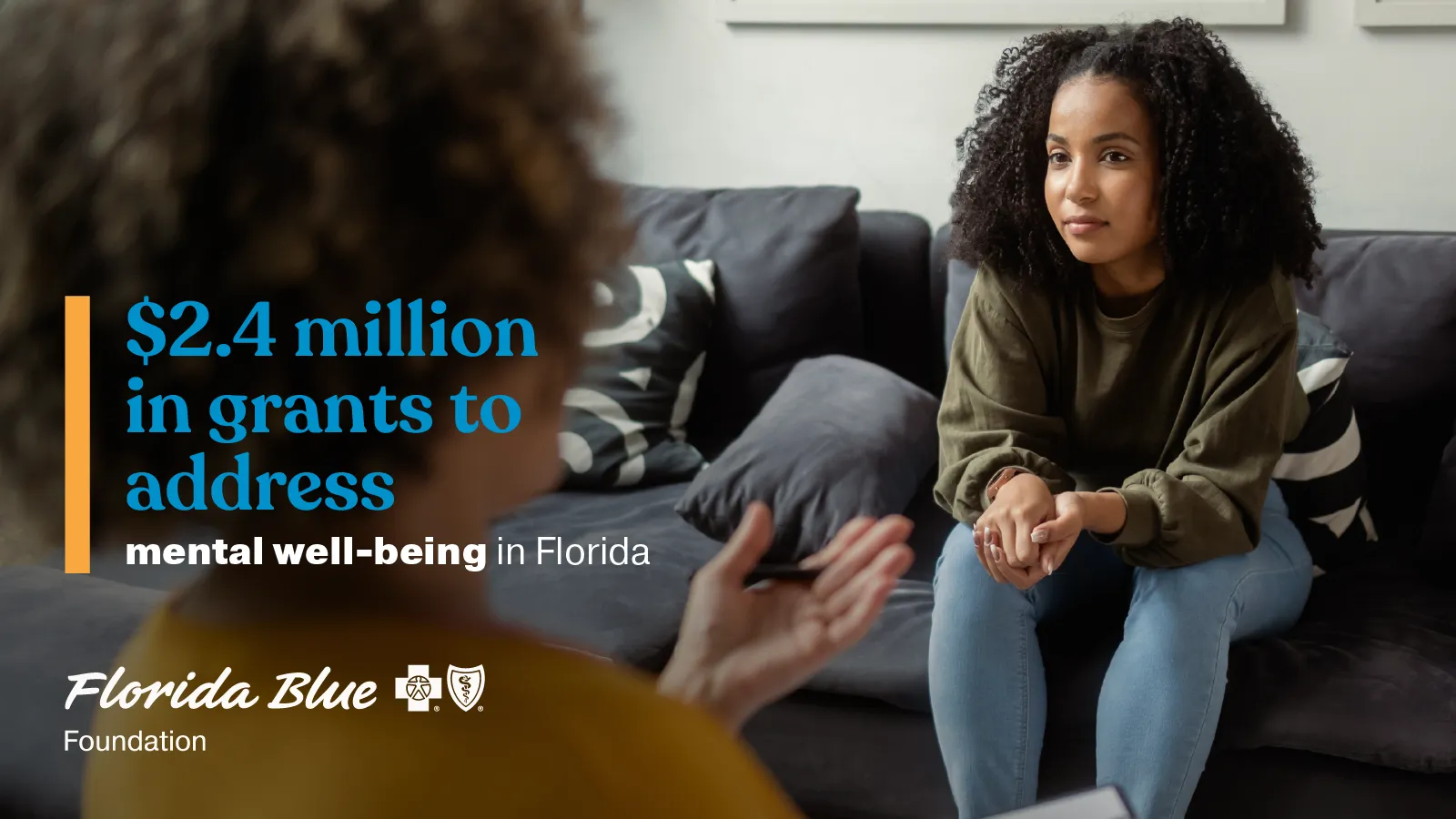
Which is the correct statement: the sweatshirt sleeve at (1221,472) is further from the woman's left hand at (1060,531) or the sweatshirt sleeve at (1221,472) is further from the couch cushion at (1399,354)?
the couch cushion at (1399,354)

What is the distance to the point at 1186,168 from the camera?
1.39m

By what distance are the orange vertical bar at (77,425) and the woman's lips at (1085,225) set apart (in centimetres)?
114

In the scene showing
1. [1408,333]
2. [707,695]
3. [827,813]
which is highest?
[1408,333]

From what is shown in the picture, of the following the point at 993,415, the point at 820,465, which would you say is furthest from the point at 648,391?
the point at 993,415

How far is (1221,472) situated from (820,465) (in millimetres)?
521

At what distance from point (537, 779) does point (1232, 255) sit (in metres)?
1.24

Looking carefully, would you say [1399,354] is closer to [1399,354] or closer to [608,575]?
[1399,354]

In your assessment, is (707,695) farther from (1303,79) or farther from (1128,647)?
(1303,79)

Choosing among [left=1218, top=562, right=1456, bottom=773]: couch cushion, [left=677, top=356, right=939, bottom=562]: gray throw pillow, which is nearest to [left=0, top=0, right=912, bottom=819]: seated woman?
[left=1218, top=562, right=1456, bottom=773]: couch cushion

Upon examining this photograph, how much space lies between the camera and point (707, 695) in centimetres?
53

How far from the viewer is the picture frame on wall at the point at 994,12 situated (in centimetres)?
205

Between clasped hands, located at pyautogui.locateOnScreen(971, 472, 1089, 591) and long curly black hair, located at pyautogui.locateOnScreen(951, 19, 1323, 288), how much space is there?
28 cm

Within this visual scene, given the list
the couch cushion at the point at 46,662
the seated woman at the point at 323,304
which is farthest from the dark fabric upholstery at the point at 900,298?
the seated woman at the point at 323,304

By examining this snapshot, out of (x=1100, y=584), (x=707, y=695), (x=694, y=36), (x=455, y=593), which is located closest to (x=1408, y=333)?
(x=1100, y=584)
